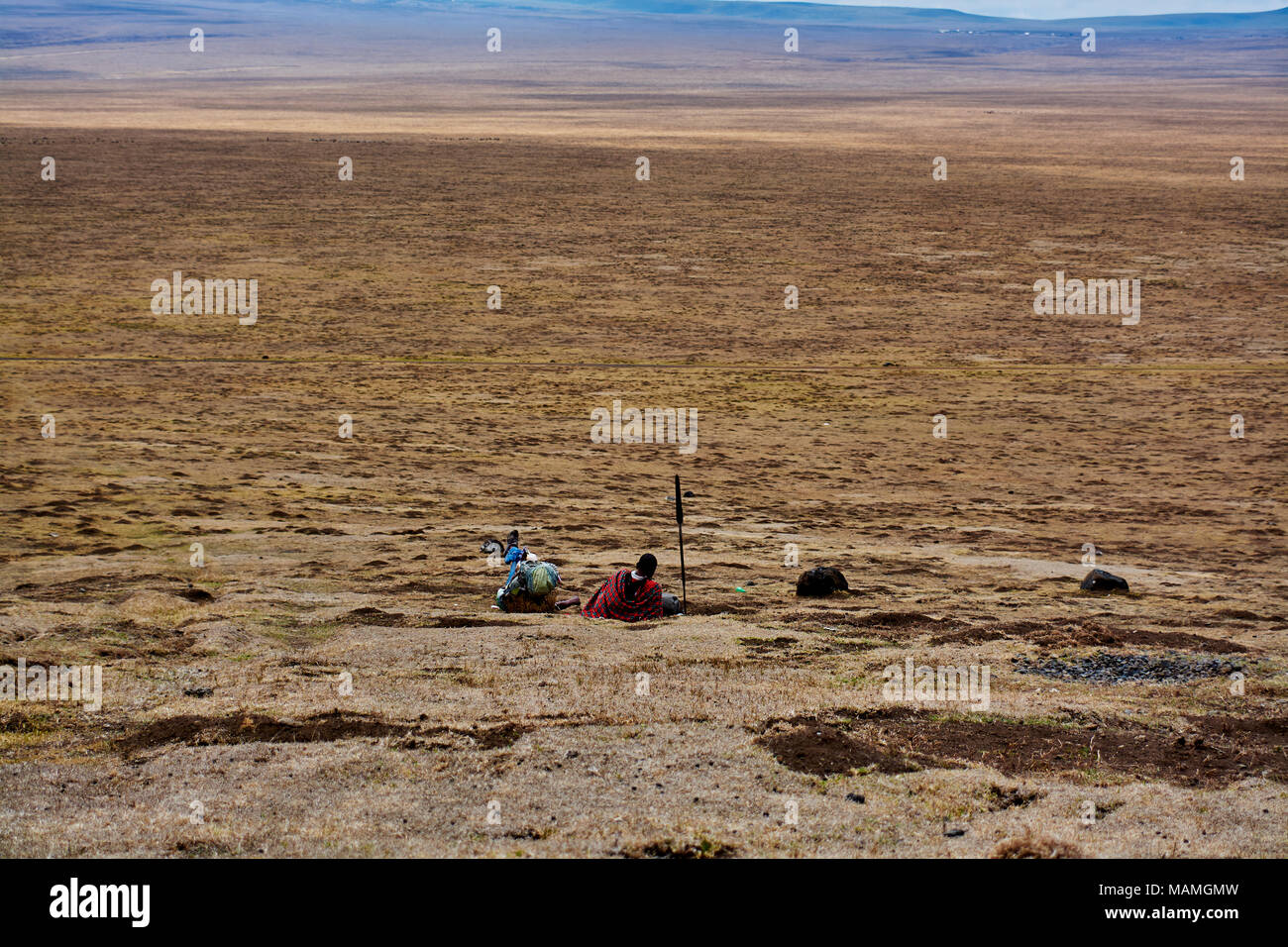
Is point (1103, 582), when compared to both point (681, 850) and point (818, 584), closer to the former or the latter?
point (818, 584)

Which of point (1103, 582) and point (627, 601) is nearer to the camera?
point (627, 601)

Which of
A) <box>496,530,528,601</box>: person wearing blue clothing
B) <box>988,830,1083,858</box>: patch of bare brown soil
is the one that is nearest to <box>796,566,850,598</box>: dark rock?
<box>496,530,528,601</box>: person wearing blue clothing

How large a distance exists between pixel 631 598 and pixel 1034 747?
387 cm

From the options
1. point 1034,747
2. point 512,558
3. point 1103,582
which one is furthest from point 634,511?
point 1034,747

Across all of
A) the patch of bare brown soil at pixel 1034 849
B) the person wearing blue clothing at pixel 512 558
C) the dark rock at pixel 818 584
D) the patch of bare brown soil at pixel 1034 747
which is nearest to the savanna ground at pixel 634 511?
the patch of bare brown soil at pixel 1034 747

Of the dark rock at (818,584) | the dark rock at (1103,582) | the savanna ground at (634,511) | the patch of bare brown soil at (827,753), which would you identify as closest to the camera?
the savanna ground at (634,511)

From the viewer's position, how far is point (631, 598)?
10781 millimetres

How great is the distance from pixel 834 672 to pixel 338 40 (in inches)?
8047

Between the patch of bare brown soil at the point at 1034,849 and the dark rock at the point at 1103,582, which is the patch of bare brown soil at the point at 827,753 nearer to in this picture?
the patch of bare brown soil at the point at 1034,849

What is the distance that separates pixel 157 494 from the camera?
1468cm

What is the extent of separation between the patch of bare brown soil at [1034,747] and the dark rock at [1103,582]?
11.5 ft

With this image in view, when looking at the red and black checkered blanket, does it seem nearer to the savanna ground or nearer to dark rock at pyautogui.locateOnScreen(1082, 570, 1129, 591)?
the savanna ground

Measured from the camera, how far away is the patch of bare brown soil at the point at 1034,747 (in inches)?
297
